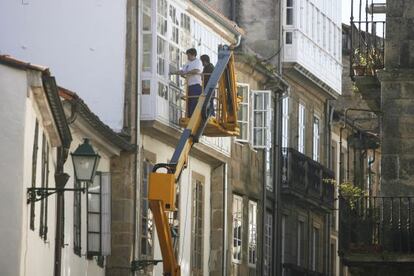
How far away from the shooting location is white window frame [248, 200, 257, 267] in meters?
61.1

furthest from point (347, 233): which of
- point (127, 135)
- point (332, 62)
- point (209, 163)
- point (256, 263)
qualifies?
point (332, 62)

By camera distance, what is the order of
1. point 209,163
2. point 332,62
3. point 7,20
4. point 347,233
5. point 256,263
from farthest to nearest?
point 332,62 < point 256,263 < point 209,163 < point 7,20 < point 347,233

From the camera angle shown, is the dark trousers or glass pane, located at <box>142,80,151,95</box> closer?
glass pane, located at <box>142,80,151,95</box>

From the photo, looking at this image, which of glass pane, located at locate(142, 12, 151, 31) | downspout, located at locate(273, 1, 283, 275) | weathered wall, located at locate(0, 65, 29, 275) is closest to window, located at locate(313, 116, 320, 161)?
downspout, located at locate(273, 1, 283, 275)

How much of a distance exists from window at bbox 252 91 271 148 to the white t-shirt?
359 inches

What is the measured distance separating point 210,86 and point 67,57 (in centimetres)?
298

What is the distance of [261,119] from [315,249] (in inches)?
374

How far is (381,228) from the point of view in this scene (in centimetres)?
3928

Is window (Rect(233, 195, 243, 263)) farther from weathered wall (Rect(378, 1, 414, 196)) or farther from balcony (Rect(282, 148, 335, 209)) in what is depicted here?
weathered wall (Rect(378, 1, 414, 196))

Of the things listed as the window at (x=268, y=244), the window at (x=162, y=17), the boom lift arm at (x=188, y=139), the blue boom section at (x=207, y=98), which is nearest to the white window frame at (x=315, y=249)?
the window at (x=268, y=244)

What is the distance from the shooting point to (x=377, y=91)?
40656 millimetres

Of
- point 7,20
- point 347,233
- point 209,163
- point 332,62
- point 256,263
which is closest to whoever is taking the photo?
point 347,233

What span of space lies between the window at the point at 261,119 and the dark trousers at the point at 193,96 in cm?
901

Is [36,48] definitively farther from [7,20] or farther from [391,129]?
[391,129]
